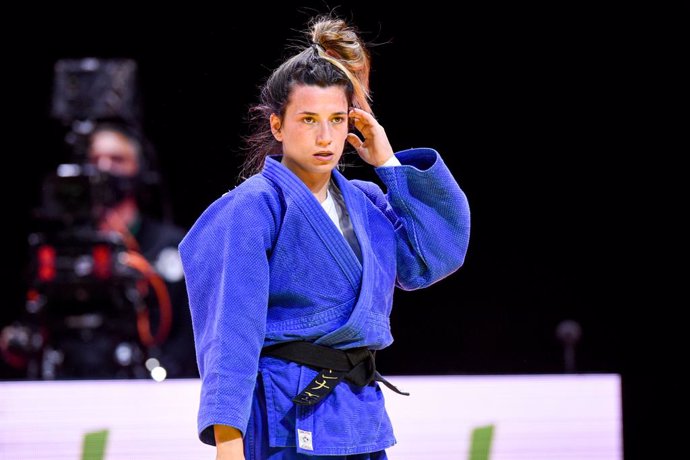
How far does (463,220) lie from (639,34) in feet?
6.62

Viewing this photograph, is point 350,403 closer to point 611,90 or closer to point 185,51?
point 185,51

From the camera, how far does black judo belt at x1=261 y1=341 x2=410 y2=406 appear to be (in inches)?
49.7

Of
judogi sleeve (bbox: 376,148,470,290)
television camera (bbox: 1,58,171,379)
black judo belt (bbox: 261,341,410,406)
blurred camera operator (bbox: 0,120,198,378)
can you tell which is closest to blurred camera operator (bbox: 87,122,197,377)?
blurred camera operator (bbox: 0,120,198,378)

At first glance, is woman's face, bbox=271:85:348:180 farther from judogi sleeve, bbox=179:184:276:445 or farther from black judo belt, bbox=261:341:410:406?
black judo belt, bbox=261:341:410:406

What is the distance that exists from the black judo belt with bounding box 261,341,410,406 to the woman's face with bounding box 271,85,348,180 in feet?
0.88

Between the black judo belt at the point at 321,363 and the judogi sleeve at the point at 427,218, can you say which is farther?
the judogi sleeve at the point at 427,218

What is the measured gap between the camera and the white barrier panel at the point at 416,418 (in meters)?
1.99

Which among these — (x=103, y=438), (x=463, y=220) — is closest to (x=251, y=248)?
(x=463, y=220)

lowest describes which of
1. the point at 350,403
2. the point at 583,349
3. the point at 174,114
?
the point at 583,349

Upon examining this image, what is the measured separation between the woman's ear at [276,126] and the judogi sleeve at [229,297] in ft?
0.44

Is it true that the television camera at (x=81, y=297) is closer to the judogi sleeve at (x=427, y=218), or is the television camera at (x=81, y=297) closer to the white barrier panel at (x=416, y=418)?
the white barrier panel at (x=416, y=418)

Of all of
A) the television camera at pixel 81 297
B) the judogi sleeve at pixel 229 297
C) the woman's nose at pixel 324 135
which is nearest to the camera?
the judogi sleeve at pixel 229 297

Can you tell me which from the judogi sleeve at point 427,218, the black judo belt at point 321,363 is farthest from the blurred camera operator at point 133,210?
the black judo belt at point 321,363

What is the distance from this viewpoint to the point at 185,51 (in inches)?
124
